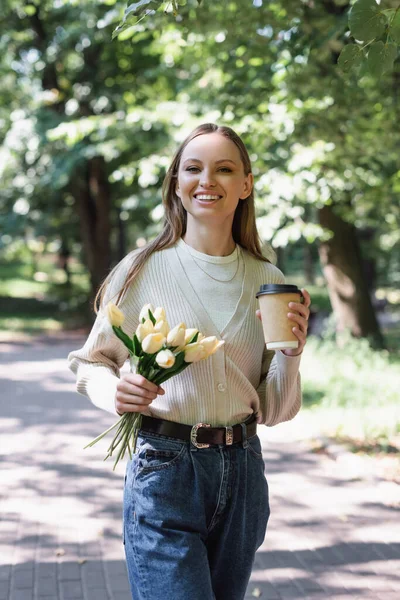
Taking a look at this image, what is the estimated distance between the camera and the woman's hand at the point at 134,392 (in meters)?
2.18

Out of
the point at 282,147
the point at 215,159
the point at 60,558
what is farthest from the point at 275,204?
the point at 215,159

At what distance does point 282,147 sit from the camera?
9898mm

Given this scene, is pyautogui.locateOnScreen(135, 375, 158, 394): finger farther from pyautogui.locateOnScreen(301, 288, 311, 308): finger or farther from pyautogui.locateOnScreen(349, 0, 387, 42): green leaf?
pyautogui.locateOnScreen(349, 0, 387, 42): green leaf

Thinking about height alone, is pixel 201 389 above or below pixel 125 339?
below

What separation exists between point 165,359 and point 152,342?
59 millimetres

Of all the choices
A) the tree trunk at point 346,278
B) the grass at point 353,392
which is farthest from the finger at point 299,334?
the tree trunk at point 346,278

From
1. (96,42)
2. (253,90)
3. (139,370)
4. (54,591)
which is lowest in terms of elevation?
(54,591)

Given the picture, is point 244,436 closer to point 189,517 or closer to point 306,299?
point 189,517

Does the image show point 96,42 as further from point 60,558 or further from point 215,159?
point 215,159

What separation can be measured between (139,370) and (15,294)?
1288 inches

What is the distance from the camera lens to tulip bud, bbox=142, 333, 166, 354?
2145mm

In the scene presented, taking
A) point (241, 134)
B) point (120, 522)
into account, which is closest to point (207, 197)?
point (120, 522)

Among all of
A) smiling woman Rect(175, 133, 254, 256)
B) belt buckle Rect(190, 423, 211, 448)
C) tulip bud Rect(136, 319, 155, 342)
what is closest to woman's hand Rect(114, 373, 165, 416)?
tulip bud Rect(136, 319, 155, 342)

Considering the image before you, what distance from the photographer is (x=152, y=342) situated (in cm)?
214
